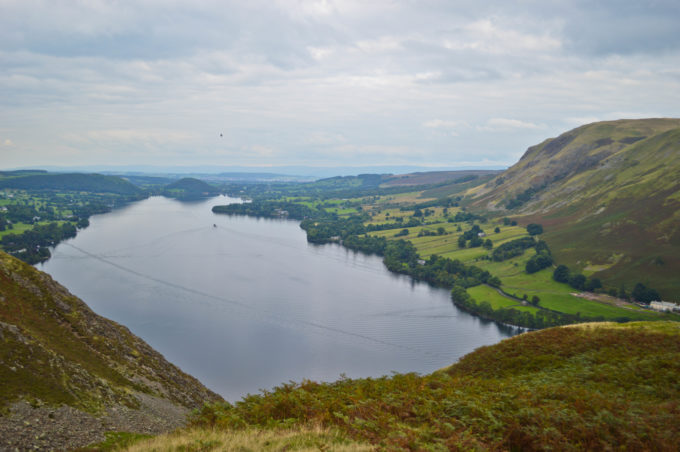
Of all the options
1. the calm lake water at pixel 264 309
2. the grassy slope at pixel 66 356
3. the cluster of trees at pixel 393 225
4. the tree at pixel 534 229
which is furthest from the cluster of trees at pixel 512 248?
the grassy slope at pixel 66 356

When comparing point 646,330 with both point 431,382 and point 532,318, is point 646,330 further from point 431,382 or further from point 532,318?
point 532,318

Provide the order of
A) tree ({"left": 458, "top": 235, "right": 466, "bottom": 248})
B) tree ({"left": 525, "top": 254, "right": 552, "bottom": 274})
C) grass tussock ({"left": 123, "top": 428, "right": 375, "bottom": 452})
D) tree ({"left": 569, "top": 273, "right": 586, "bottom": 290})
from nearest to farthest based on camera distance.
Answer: grass tussock ({"left": 123, "top": 428, "right": 375, "bottom": 452})
tree ({"left": 569, "top": 273, "right": 586, "bottom": 290})
tree ({"left": 525, "top": 254, "right": 552, "bottom": 274})
tree ({"left": 458, "top": 235, "right": 466, "bottom": 248})

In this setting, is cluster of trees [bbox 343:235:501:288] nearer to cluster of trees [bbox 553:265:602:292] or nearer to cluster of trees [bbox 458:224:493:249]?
cluster of trees [bbox 553:265:602:292]

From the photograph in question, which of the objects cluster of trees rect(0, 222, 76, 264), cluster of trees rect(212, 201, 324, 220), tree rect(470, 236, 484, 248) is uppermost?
cluster of trees rect(212, 201, 324, 220)

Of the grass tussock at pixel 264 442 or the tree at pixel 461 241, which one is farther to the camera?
the tree at pixel 461 241

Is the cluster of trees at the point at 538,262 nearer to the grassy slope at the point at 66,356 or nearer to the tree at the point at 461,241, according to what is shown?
the tree at the point at 461,241

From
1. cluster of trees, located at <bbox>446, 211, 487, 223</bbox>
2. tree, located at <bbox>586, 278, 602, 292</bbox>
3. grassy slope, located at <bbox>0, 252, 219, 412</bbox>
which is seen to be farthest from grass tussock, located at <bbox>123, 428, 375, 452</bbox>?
cluster of trees, located at <bbox>446, 211, 487, 223</bbox>
